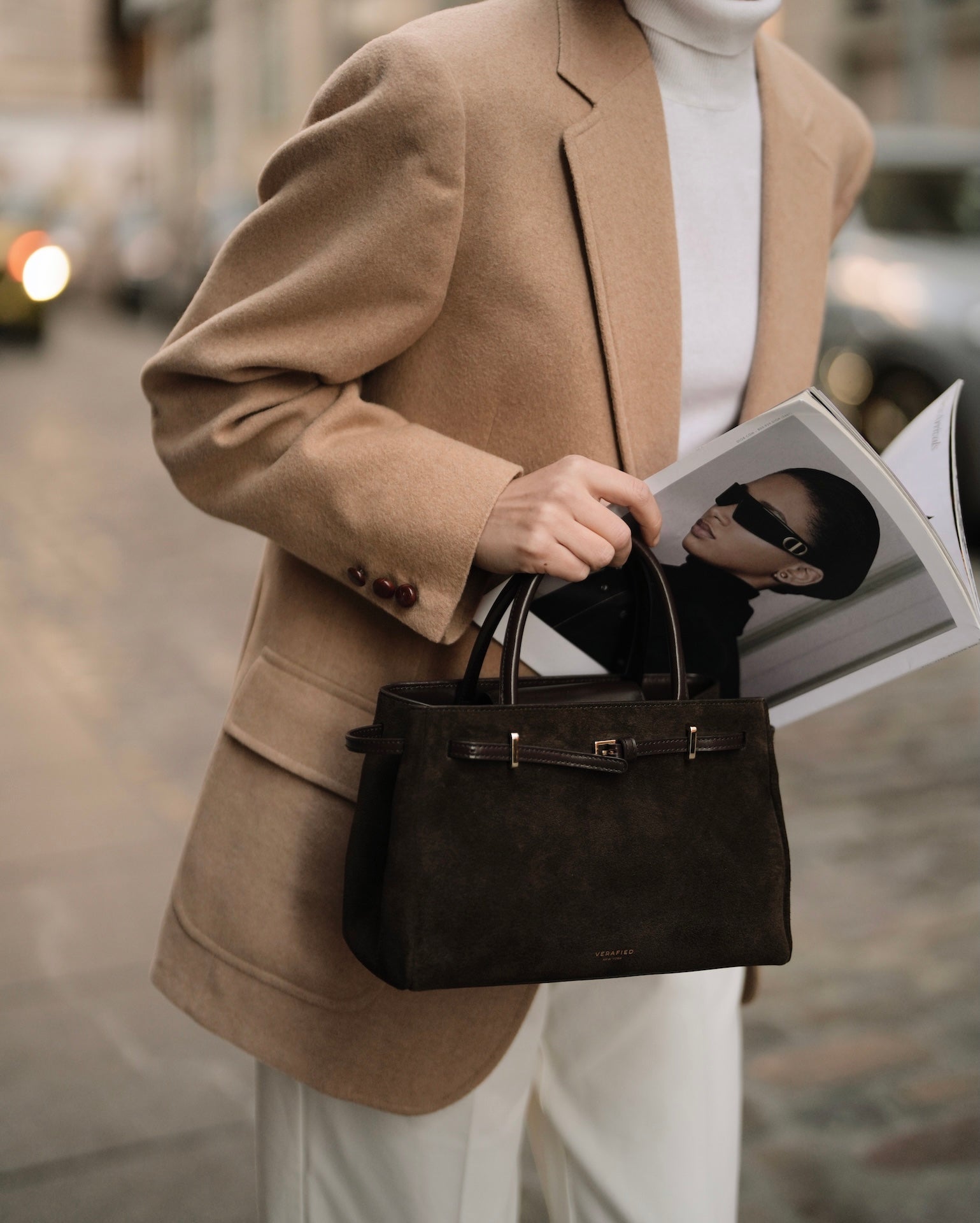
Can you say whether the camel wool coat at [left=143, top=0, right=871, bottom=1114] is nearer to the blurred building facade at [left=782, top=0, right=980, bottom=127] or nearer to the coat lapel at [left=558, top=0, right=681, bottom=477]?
the coat lapel at [left=558, top=0, right=681, bottom=477]

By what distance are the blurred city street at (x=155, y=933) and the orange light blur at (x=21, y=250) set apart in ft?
29.6

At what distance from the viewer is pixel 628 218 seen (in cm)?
147

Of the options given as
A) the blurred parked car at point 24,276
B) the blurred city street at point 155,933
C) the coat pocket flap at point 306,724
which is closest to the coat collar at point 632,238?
the coat pocket flap at point 306,724

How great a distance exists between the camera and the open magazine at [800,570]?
1.33 metres

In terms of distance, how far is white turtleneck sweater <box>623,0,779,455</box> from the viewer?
1.50 meters

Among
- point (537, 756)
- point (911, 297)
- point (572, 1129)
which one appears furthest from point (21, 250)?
point (537, 756)

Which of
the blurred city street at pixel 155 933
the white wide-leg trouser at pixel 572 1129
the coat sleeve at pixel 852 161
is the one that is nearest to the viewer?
the white wide-leg trouser at pixel 572 1129

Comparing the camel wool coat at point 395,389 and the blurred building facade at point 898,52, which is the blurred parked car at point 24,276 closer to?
the blurred building facade at point 898,52

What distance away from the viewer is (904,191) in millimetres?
7750

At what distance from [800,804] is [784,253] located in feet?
9.21

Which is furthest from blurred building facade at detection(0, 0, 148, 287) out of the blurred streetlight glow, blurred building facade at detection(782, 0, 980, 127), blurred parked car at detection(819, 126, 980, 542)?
blurred parked car at detection(819, 126, 980, 542)

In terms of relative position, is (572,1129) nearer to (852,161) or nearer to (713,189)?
(713,189)

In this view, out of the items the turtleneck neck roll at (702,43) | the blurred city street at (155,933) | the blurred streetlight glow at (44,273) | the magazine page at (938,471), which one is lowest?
the blurred city street at (155,933)

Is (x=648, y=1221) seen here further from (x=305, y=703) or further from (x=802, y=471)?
(x=802, y=471)
